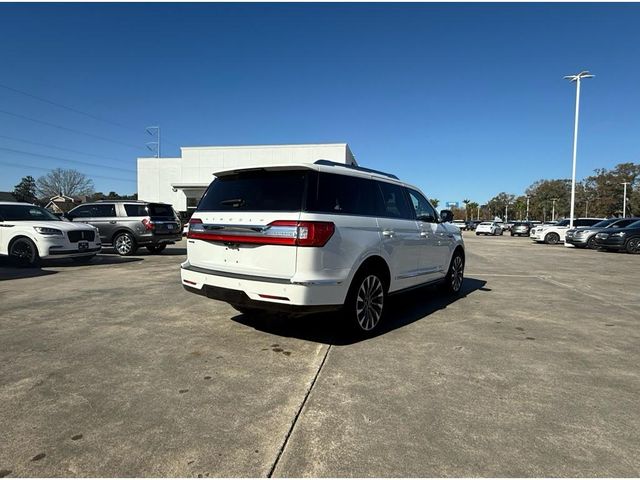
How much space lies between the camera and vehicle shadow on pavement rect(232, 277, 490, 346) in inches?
183

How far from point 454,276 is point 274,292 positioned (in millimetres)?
4696

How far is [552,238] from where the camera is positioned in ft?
90.7

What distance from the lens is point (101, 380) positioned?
3430 millimetres

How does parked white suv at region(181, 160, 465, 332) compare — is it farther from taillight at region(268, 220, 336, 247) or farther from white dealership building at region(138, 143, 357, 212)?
white dealership building at region(138, 143, 357, 212)

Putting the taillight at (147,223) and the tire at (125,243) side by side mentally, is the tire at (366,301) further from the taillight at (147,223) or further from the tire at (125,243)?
the tire at (125,243)

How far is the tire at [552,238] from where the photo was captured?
90.2 feet

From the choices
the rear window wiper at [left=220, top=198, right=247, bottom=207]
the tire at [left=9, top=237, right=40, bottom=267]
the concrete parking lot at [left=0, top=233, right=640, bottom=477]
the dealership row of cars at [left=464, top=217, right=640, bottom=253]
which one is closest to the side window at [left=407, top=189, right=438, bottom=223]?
the concrete parking lot at [left=0, top=233, right=640, bottom=477]

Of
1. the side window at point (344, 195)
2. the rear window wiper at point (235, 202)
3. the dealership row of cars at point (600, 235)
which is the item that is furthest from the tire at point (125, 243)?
the dealership row of cars at point (600, 235)

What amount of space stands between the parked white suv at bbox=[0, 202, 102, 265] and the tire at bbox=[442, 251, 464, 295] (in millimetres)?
9371

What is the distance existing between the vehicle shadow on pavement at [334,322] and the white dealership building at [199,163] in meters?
32.9

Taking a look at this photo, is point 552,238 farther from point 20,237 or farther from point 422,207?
point 20,237

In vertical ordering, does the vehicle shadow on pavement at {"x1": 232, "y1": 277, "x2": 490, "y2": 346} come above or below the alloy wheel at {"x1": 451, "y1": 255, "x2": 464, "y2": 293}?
below

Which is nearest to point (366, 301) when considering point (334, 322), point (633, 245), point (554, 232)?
point (334, 322)

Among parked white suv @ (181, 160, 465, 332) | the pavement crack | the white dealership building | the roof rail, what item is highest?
the white dealership building
